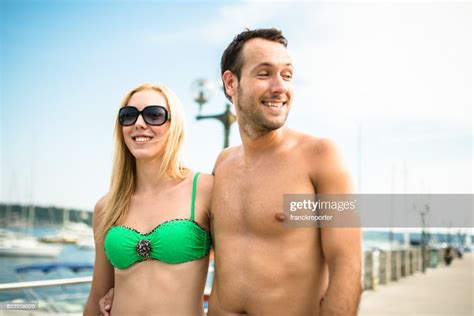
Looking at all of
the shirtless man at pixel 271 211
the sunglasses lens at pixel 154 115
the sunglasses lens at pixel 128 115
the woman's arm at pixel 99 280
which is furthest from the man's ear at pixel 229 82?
the woman's arm at pixel 99 280

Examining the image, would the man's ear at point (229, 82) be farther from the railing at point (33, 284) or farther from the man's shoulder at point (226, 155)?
the railing at point (33, 284)

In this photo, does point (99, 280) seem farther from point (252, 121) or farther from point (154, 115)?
point (252, 121)

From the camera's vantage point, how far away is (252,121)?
2848 millimetres

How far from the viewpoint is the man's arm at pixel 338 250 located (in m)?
2.36

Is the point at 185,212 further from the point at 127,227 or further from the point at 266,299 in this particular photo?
the point at 266,299

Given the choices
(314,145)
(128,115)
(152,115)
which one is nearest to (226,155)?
(152,115)

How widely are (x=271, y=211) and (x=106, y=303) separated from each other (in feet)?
4.07

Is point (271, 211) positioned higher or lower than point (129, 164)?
lower

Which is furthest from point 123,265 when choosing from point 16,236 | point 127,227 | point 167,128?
point 16,236

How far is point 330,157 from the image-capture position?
2.47 m

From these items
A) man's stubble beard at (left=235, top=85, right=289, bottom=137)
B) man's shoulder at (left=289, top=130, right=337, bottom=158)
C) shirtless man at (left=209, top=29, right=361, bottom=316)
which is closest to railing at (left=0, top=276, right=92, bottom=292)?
shirtless man at (left=209, top=29, right=361, bottom=316)

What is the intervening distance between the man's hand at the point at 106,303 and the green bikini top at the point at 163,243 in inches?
9.1

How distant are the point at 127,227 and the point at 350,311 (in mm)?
1450

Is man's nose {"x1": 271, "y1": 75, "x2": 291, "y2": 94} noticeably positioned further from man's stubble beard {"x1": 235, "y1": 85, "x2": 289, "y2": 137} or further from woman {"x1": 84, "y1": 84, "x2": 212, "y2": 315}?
woman {"x1": 84, "y1": 84, "x2": 212, "y2": 315}
